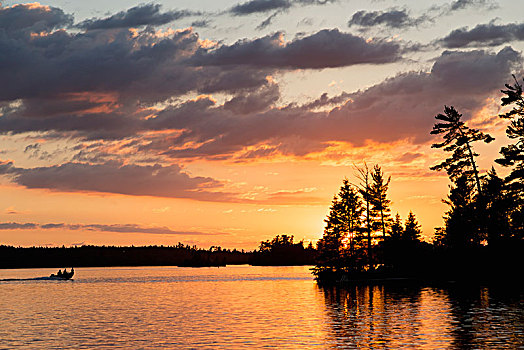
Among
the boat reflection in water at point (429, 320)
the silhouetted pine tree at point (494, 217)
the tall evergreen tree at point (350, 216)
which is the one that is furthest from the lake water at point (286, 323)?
the tall evergreen tree at point (350, 216)

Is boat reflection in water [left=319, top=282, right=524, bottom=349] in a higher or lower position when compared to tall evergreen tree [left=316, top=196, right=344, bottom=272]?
lower

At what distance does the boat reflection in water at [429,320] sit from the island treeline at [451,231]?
11.6m

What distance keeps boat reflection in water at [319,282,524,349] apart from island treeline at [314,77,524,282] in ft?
38.1

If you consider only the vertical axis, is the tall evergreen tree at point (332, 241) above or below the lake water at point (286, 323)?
above

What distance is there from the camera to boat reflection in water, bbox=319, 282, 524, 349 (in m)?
40.0

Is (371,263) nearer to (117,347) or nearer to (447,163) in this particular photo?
(447,163)

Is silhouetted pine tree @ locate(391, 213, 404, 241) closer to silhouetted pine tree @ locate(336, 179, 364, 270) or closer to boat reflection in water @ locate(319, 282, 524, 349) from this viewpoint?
silhouetted pine tree @ locate(336, 179, 364, 270)

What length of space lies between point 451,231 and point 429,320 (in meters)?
51.5

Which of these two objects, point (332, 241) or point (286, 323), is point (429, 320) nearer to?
point (286, 323)

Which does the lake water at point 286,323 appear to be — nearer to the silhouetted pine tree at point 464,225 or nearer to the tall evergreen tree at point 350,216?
the silhouetted pine tree at point 464,225

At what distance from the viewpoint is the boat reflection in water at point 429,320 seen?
131ft

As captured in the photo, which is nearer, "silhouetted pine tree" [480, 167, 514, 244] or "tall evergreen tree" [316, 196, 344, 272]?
"silhouetted pine tree" [480, 167, 514, 244]

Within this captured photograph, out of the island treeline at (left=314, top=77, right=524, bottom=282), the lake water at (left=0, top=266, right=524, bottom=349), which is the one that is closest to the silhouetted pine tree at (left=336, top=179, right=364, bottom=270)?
the island treeline at (left=314, top=77, right=524, bottom=282)

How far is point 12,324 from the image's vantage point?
2303 inches
